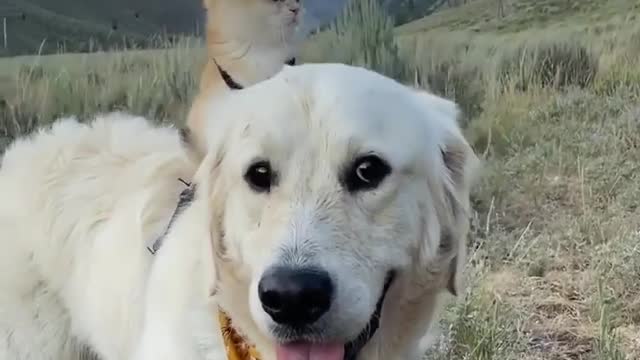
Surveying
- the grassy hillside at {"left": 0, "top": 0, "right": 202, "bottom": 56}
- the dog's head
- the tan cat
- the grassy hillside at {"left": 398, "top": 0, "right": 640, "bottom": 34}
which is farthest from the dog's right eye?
the grassy hillside at {"left": 398, "top": 0, "right": 640, "bottom": 34}

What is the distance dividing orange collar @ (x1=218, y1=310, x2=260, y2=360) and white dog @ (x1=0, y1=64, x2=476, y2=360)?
2 cm

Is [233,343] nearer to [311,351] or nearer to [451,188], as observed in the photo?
[311,351]

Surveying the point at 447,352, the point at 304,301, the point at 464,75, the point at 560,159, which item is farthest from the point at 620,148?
the point at 304,301

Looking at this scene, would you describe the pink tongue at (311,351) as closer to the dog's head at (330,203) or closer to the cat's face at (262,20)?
the dog's head at (330,203)

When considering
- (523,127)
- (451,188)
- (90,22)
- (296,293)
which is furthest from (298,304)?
(90,22)

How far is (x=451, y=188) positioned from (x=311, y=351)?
492 mm

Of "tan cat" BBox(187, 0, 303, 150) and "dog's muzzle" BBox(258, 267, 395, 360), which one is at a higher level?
"tan cat" BBox(187, 0, 303, 150)

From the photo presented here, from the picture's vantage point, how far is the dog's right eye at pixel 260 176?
2.19m

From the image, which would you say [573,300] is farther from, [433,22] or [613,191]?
[433,22]

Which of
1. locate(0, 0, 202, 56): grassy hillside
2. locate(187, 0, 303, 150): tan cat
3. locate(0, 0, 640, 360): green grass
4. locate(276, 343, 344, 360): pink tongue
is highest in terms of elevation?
locate(187, 0, 303, 150): tan cat

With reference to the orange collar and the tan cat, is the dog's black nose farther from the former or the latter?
the tan cat

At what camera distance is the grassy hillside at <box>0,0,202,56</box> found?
6227 mm

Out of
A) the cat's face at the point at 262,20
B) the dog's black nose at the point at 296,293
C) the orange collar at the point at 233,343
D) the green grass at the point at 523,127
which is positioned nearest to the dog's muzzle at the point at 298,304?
the dog's black nose at the point at 296,293

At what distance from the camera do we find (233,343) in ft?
7.75
